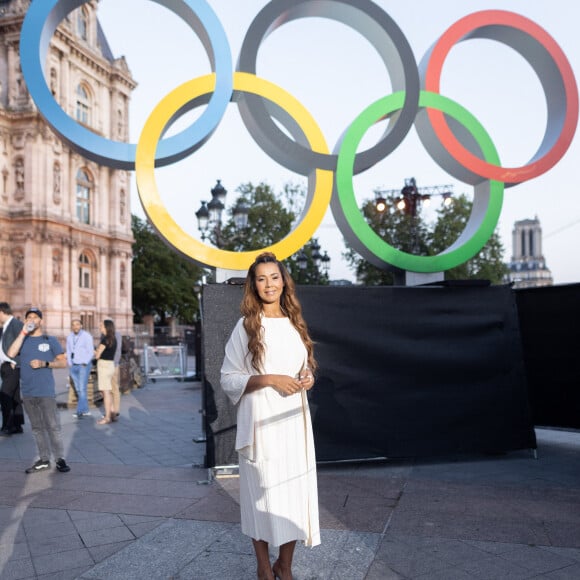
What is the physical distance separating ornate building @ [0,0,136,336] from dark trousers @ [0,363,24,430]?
2749 centimetres

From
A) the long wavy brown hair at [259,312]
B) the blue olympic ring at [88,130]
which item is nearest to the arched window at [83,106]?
the blue olympic ring at [88,130]

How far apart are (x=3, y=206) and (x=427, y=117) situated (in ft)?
113

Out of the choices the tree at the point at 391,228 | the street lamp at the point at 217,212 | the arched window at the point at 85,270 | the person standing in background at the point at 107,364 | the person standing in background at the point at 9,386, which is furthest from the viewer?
the arched window at the point at 85,270

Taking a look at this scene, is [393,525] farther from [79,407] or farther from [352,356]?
[79,407]

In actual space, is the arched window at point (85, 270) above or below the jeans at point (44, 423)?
above

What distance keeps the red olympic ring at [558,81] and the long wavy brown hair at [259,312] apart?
4.47m

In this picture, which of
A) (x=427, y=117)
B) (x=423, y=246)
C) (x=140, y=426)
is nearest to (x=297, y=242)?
(x=427, y=117)

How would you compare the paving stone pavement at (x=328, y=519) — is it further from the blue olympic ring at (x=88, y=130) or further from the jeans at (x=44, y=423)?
the blue olympic ring at (x=88, y=130)

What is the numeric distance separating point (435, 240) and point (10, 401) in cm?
3207

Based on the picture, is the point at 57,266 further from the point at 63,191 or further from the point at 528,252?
the point at 528,252

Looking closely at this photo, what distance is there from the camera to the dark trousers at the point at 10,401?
8.88m

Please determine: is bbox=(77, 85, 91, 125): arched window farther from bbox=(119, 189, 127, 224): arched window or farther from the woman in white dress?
the woman in white dress

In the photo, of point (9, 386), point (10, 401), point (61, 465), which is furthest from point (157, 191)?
point (10, 401)

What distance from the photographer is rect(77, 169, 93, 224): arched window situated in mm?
39875
